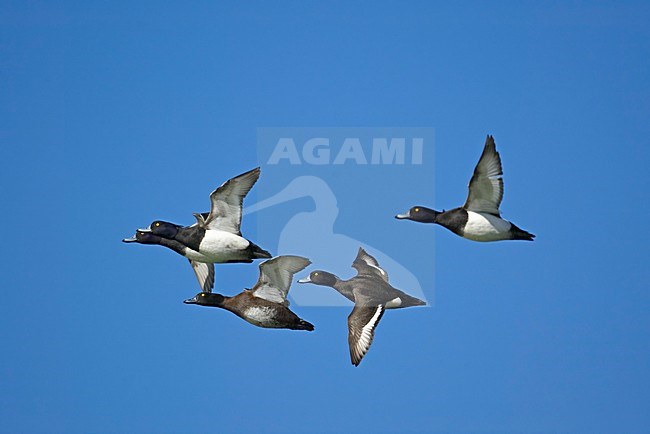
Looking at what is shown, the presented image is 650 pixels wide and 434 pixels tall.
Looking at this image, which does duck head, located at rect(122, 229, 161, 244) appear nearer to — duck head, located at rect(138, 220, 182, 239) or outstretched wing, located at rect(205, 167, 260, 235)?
duck head, located at rect(138, 220, 182, 239)

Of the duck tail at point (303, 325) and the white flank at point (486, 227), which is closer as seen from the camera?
the white flank at point (486, 227)

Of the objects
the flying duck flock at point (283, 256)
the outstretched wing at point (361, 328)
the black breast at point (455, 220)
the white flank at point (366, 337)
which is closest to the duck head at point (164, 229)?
the flying duck flock at point (283, 256)

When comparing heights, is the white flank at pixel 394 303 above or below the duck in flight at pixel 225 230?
below

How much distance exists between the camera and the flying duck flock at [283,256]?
79.5ft

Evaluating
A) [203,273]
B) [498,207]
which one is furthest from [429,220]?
[203,273]

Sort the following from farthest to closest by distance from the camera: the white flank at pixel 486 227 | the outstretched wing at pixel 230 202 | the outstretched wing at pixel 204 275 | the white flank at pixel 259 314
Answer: the outstretched wing at pixel 204 275 < the white flank at pixel 259 314 < the outstretched wing at pixel 230 202 < the white flank at pixel 486 227

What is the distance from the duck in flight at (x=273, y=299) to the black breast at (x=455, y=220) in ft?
7.18

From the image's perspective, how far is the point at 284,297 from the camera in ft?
82.3

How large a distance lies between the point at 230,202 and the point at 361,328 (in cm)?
281

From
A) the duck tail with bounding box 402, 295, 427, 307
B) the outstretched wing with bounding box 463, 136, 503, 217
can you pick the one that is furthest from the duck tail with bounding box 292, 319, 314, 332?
the outstretched wing with bounding box 463, 136, 503, 217

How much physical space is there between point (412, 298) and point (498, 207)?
2.64 meters

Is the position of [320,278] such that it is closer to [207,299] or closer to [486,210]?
[207,299]

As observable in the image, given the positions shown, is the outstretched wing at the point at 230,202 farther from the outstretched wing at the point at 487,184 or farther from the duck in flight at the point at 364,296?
the outstretched wing at the point at 487,184

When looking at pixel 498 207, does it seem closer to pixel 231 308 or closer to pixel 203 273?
pixel 231 308
